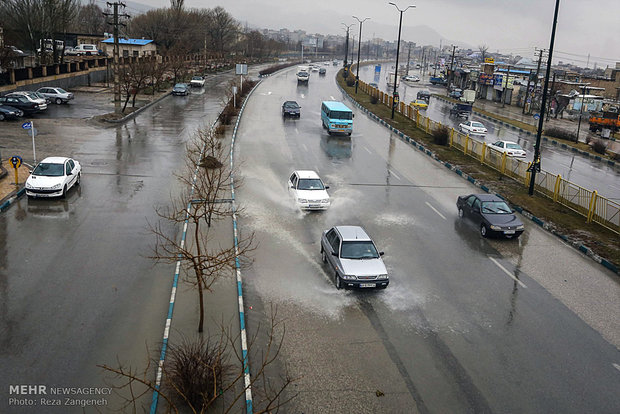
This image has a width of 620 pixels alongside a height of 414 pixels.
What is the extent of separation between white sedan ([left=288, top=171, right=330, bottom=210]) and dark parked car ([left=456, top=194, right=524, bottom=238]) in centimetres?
589

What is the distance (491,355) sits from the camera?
12.2 meters

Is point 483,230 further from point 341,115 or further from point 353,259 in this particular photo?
point 341,115

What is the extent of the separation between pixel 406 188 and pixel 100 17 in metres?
178

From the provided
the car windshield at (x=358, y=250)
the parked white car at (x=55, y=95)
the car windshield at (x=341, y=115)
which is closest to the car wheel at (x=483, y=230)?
the car windshield at (x=358, y=250)

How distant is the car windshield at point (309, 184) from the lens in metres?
23.0

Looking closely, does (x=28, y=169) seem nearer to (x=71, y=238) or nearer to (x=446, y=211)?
(x=71, y=238)

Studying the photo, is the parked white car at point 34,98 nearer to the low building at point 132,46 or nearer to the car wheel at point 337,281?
the car wheel at point 337,281

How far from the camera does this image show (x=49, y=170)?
74.8ft

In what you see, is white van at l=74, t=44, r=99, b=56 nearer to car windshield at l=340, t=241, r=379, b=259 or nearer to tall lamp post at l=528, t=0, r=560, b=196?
tall lamp post at l=528, t=0, r=560, b=196

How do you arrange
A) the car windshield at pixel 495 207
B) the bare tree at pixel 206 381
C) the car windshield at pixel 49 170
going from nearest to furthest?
the bare tree at pixel 206 381 < the car windshield at pixel 495 207 < the car windshield at pixel 49 170

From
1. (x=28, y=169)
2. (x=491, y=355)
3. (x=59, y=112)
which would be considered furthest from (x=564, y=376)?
(x=59, y=112)

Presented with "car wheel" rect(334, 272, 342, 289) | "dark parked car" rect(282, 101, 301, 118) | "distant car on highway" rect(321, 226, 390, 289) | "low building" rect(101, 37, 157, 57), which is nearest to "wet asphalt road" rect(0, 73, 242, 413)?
"car wheel" rect(334, 272, 342, 289)

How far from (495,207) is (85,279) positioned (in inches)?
599

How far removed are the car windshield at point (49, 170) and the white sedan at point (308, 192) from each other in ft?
32.7
